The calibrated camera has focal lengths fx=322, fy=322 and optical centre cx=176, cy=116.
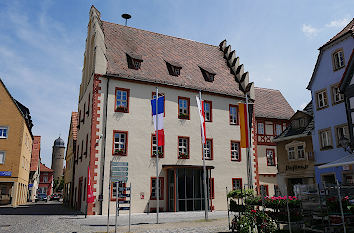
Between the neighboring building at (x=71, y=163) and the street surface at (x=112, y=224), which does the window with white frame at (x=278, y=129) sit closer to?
the street surface at (x=112, y=224)

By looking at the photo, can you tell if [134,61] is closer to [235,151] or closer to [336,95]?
[235,151]

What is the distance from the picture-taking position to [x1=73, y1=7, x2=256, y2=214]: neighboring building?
75.2 feet

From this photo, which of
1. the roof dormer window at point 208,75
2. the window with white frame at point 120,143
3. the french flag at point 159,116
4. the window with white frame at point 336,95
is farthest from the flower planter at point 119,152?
the window with white frame at point 336,95

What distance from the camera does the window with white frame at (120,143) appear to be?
74.9 ft

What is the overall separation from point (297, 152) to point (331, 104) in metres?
7.41

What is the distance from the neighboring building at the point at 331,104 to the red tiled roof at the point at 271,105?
10.1 m

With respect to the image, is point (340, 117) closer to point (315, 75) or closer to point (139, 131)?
point (315, 75)

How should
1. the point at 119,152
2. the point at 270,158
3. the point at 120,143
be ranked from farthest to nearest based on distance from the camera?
the point at 270,158, the point at 120,143, the point at 119,152

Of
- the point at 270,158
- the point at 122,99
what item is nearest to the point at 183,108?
the point at 122,99

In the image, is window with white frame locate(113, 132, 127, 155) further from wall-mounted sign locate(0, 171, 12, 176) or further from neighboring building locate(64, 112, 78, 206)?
wall-mounted sign locate(0, 171, 12, 176)

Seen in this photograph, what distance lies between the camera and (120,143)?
23.2 m

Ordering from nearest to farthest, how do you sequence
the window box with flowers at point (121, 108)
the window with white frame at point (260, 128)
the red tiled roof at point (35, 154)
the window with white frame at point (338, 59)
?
the window with white frame at point (338, 59), the window box with flowers at point (121, 108), the window with white frame at point (260, 128), the red tiled roof at point (35, 154)

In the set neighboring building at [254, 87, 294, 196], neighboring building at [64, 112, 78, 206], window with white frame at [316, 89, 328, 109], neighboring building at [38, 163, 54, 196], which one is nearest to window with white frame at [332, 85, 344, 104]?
window with white frame at [316, 89, 328, 109]

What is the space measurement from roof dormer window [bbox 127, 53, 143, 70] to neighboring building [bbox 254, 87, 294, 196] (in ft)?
45.1
